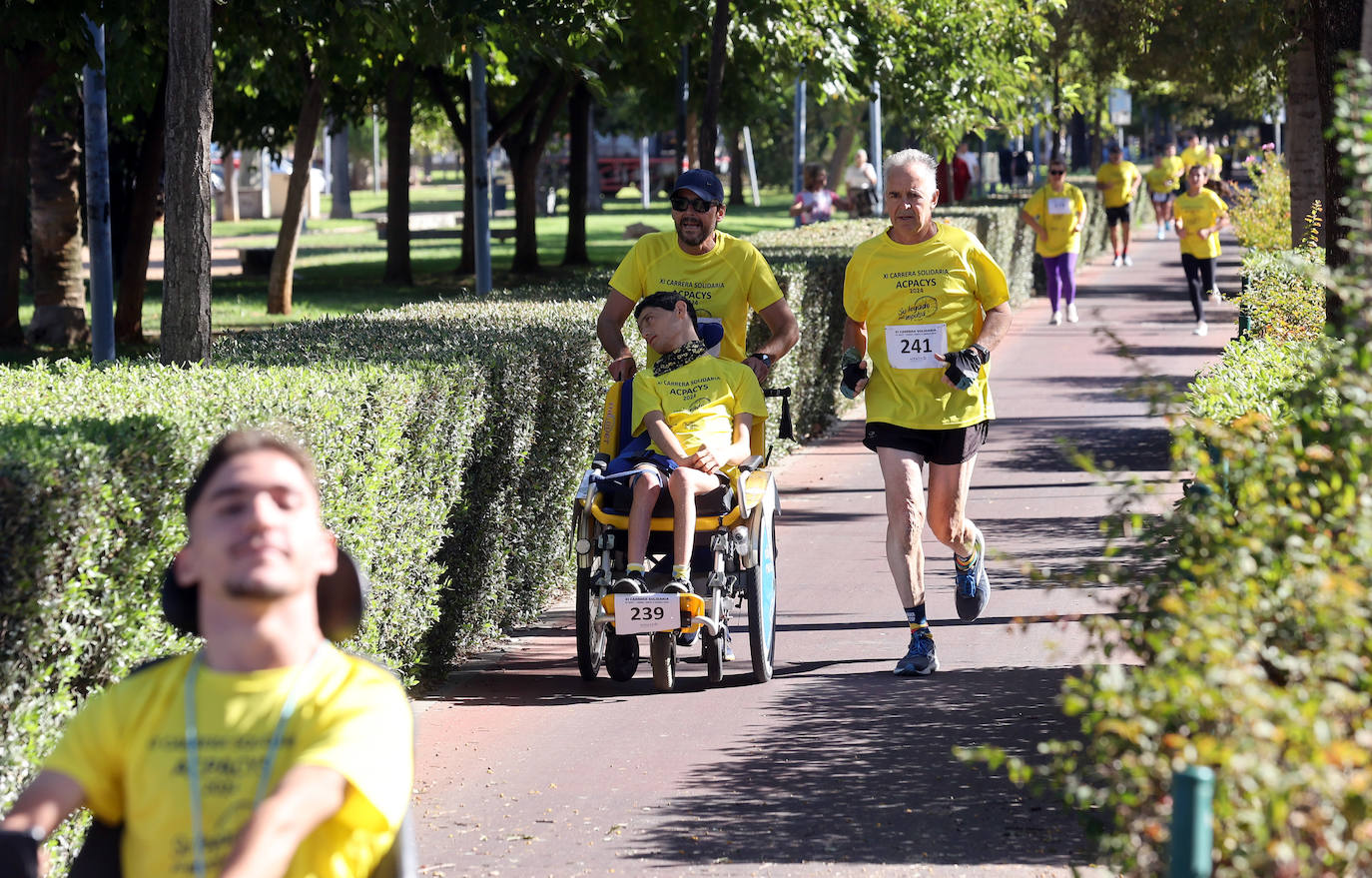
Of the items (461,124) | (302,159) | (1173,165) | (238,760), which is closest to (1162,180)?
(1173,165)

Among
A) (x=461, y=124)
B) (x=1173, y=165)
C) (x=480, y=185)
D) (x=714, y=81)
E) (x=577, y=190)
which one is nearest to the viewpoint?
(x=714, y=81)

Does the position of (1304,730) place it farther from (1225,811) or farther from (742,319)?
(742,319)

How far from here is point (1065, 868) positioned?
190 inches

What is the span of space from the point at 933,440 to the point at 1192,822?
4795 mm

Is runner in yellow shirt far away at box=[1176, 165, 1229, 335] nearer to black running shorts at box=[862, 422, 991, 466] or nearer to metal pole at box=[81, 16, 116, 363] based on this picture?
metal pole at box=[81, 16, 116, 363]

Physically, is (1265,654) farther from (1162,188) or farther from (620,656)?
(1162,188)

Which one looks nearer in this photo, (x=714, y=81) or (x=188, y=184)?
(x=188, y=184)

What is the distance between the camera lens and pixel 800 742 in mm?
6188

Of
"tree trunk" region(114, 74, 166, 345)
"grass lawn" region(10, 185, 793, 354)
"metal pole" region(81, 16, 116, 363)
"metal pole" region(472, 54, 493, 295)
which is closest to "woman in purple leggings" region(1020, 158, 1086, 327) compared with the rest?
"grass lawn" region(10, 185, 793, 354)

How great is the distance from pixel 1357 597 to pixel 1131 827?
0.52 metres

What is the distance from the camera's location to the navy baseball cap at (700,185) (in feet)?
24.7

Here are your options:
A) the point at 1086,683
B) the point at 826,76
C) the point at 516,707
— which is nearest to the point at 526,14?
the point at 516,707

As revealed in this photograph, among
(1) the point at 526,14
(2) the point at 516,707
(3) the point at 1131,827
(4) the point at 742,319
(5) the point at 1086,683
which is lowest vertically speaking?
(2) the point at 516,707

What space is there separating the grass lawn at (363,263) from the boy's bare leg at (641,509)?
5.58 meters
